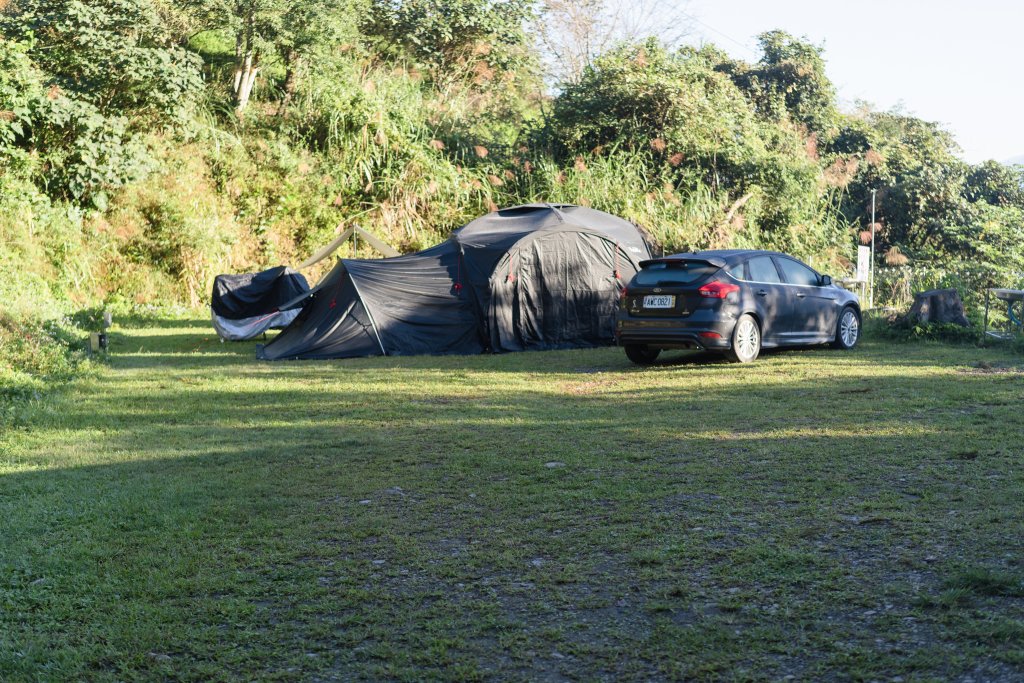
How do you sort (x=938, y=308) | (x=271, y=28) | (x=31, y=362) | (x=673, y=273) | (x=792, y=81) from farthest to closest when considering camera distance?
(x=792, y=81) → (x=271, y=28) → (x=938, y=308) → (x=673, y=273) → (x=31, y=362)

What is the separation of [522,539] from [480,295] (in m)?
10.5

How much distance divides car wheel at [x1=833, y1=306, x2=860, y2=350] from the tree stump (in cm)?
126

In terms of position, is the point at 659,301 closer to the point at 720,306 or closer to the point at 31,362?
the point at 720,306

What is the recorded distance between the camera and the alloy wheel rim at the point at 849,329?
14547 millimetres

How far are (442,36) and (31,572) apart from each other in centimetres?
2723

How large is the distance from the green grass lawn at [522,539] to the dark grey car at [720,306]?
8.82ft

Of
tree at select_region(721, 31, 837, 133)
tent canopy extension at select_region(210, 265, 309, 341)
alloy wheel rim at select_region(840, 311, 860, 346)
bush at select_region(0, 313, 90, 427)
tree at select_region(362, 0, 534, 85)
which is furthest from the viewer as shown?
tree at select_region(721, 31, 837, 133)

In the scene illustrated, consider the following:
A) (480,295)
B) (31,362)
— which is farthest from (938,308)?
(31,362)

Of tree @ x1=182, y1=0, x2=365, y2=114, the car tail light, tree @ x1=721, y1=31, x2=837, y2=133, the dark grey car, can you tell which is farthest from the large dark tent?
tree @ x1=721, y1=31, x2=837, y2=133

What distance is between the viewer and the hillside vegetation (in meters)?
21.5

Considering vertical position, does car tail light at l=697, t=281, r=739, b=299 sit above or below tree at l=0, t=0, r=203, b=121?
below

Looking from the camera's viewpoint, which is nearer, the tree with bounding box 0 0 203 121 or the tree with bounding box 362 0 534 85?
the tree with bounding box 0 0 203 121

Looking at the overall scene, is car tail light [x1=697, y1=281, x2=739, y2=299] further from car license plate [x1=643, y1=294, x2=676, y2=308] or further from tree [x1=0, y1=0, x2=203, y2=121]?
tree [x1=0, y1=0, x2=203, y2=121]

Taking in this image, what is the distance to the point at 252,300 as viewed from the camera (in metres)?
17.5
